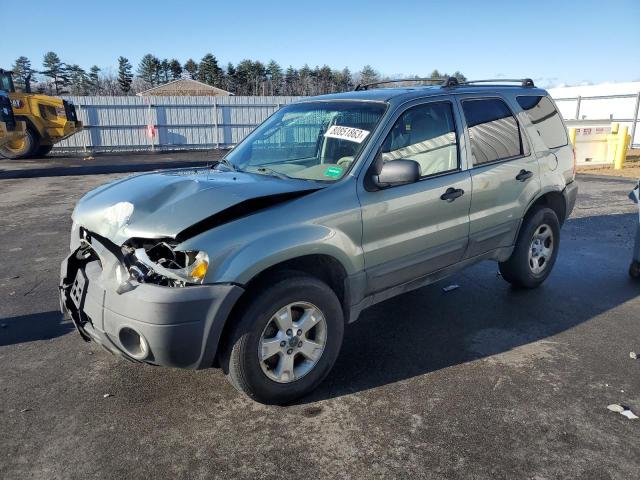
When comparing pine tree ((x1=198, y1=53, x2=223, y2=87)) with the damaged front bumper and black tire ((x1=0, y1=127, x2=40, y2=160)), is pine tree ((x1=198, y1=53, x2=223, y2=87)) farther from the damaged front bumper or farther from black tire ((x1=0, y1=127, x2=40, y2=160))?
the damaged front bumper

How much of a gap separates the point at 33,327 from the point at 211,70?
79.9 metres

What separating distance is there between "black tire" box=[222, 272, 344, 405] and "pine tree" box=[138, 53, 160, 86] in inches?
3522

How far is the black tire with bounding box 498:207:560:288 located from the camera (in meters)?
4.88

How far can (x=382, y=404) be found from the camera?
318 cm

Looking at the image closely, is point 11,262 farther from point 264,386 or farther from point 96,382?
point 264,386

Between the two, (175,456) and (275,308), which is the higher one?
(275,308)

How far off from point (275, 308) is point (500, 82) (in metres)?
3.72

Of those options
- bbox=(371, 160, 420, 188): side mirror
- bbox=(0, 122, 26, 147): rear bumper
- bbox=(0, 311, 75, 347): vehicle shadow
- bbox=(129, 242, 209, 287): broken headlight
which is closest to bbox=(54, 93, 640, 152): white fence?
bbox=(0, 122, 26, 147): rear bumper

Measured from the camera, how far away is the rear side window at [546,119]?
4.92m

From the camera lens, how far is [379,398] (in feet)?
10.6

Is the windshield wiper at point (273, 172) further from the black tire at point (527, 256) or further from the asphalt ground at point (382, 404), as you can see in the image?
the black tire at point (527, 256)

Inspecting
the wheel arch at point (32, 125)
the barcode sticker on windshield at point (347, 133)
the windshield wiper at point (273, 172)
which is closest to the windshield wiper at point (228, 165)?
the windshield wiper at point (273, 172)

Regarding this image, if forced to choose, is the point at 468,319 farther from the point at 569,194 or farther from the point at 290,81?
the point at 290,81

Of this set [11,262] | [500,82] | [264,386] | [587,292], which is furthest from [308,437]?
[11,262]
